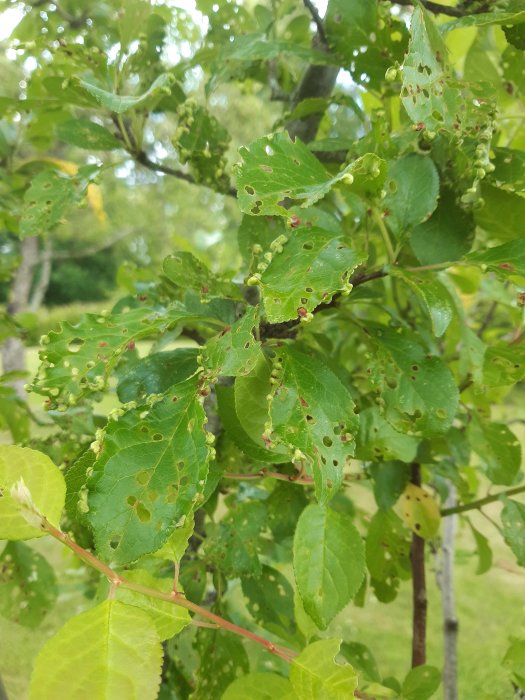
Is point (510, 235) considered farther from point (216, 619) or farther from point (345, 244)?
→ point (216, 619)

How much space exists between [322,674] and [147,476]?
14 cm

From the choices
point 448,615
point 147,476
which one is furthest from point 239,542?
point 448,615

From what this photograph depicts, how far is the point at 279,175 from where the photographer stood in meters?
0.31

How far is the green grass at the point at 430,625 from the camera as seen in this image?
0.99 meters

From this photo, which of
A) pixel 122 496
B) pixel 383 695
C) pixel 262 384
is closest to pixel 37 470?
pixel 122 496

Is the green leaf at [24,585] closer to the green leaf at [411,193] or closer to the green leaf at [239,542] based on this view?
the green leaf at [239,542]

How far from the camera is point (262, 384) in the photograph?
1.23ft

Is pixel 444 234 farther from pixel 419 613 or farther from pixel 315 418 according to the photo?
pixel 419 613

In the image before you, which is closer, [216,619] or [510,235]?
[216,619]

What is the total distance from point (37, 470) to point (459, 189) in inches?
12.6

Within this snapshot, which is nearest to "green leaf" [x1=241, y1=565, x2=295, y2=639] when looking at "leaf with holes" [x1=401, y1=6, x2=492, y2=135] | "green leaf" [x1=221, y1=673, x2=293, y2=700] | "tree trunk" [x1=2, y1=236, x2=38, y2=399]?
"green leaf" [x1=221, y1=673, x2=293, y2=700]

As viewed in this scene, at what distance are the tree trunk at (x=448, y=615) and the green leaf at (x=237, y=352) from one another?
19.7 inches

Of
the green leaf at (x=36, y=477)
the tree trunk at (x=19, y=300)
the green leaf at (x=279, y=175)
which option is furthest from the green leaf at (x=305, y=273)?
the tree trunk at (x=19, y=300)

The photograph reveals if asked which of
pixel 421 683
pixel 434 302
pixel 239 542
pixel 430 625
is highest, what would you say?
pixel 434 302
